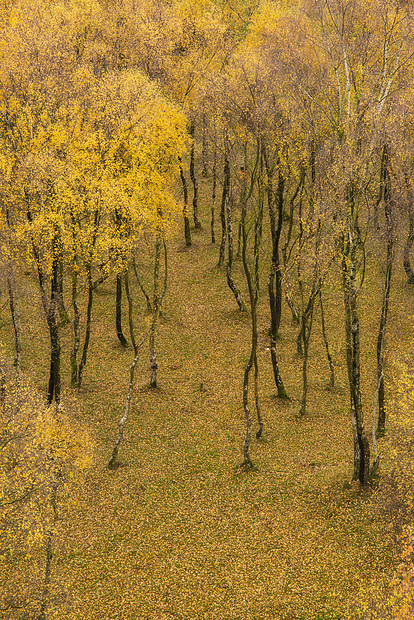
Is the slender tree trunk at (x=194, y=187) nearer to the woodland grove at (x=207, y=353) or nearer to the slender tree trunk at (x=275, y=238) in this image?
the woodland grove at (x=207, y=353)

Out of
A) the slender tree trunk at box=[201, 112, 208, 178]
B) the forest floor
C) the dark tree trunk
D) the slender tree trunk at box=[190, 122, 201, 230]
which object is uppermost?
the slender tree trunk at box=[201, 112, 208, 178]

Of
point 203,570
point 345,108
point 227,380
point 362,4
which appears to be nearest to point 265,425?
point 227,380

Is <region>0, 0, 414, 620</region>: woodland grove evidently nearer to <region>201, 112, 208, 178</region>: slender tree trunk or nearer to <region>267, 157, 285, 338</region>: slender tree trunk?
<region>267, 157, 285, 338</region>: slender tree trunk

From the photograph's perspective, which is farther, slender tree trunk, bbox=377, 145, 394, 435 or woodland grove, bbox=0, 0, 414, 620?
slender tree trunk, bbox=377, 145, 394, 435

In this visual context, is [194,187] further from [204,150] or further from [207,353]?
[207,353]

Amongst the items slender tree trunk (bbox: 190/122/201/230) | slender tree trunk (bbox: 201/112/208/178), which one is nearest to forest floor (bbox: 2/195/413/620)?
slender tree trunk (bbox: 190/122/201/230)

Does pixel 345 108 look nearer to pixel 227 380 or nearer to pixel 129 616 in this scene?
pixel 227 380

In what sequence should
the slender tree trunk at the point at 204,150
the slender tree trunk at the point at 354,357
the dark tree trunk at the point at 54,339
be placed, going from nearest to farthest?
the slender tree trunk at the point at 354,357, the dark tree trunk at the point at 54,339, the slender tree trunk at the point at 204,150

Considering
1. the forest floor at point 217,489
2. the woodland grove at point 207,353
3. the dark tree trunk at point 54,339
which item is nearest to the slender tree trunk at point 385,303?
the woodland grove at point 207,353
